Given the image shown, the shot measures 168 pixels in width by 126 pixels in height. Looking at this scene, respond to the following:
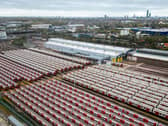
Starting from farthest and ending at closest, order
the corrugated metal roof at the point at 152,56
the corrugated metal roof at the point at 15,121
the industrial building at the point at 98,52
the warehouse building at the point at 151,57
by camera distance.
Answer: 1. the industrial building at the point at 98,52
2. the corrugated metal roof at the point at 152,56
3. the warehouse building at the point at 151,57
4. the corrugated metal roof at the point at 15,121

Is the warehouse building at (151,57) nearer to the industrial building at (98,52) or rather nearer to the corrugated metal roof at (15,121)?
the industrial building at (98,52)

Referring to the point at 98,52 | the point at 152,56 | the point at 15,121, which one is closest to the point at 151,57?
the point at 152,56

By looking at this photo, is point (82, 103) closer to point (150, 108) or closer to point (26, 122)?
point (26, 122)

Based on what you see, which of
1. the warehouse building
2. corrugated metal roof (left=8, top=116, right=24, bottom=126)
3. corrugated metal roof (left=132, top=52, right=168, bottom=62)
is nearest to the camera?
corrugated metal roof (left=8, top=116, right=24, bottom=126)

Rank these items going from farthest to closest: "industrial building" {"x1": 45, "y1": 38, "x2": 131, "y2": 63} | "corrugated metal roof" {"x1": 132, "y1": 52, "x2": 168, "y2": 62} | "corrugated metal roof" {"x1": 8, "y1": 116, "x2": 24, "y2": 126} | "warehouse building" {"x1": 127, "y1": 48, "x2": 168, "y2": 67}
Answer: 1. "industrial building" {"x1": 45, "y1": 38, "x2": 131, "y2": 63}
2. "corrugated metal roof" {"x1": 132, "y1": 52, "x2": 168, "y2": 62}
3. "warehouse building" {"x1": 127, "y1": 48, "x2": 168, "y2": 67}
4. "corrugated metal roof" {"x1": 8, "y1": 116, "x2": 24, "y2": 126}

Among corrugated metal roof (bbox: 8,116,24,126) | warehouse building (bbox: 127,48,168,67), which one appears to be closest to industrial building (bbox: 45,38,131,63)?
warehouse building (bbox: 127,48,168,67)

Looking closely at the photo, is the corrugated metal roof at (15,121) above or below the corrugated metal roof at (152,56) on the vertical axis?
below

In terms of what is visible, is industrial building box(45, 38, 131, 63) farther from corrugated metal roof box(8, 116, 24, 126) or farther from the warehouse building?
corrugated metal roof box(8, 116, 24, 126)

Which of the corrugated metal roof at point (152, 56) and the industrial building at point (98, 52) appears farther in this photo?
the industrial building at point (98, 52)

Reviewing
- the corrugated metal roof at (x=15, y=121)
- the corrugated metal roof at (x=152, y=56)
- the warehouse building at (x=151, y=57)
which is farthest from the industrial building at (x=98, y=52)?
the corrugated metal roof at (x=15, y=121)

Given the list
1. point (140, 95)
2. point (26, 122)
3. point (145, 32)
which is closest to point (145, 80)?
point (140, 95)
